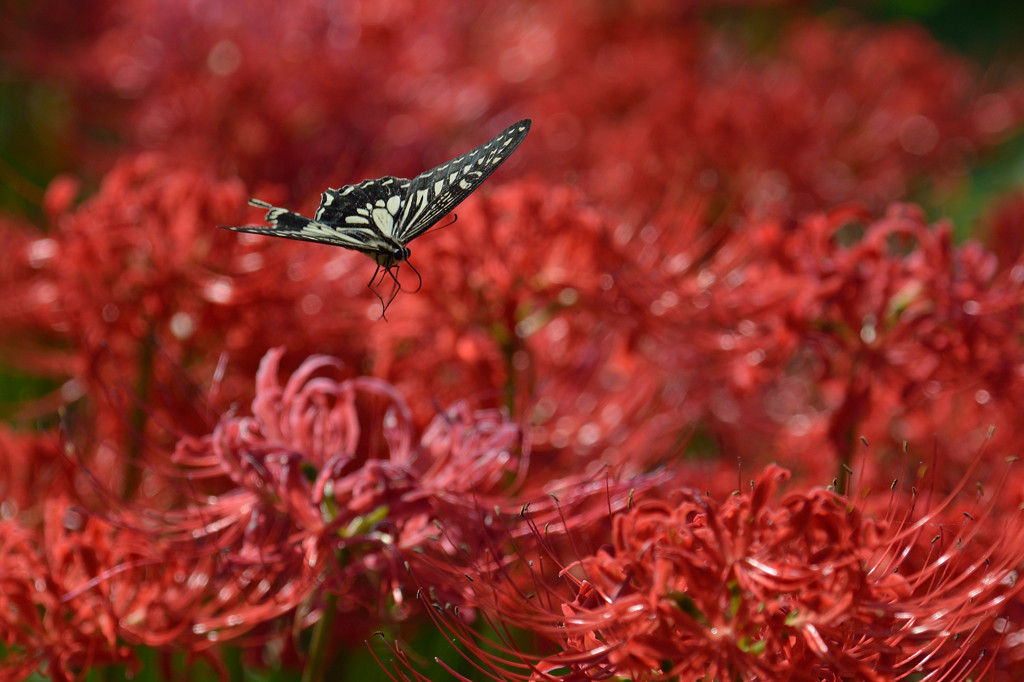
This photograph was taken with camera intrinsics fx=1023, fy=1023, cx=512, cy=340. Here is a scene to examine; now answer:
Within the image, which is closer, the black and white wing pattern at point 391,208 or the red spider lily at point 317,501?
the black and white wing pattern at point 391,208

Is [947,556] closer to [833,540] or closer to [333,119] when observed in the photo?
[833,540]

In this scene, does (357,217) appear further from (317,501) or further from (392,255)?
(317,501)

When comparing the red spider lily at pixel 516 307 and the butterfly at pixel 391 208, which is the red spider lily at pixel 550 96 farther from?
the butterfly at pixel 391 208

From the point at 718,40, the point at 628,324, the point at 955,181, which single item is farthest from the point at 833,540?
the point at 718,40

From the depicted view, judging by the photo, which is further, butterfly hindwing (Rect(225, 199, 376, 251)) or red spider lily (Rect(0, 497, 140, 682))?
red spider lily (Rect(0, 497, 140, 682))

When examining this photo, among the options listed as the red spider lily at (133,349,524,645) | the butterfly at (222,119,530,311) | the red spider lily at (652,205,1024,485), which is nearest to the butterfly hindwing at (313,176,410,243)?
the butterfly at (222,119,530,311)

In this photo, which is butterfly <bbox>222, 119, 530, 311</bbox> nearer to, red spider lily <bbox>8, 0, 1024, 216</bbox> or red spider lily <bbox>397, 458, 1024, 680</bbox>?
red spider lily <bbox>397, 458, 1024, 680</bbox>

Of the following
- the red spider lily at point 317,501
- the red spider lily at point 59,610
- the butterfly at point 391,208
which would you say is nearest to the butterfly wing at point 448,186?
the butterfly at point 391,208

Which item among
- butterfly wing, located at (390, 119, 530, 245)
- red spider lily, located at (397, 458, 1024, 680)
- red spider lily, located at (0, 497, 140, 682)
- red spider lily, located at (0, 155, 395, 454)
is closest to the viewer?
red spider lily, located at (397, 458, 1024, 680)
